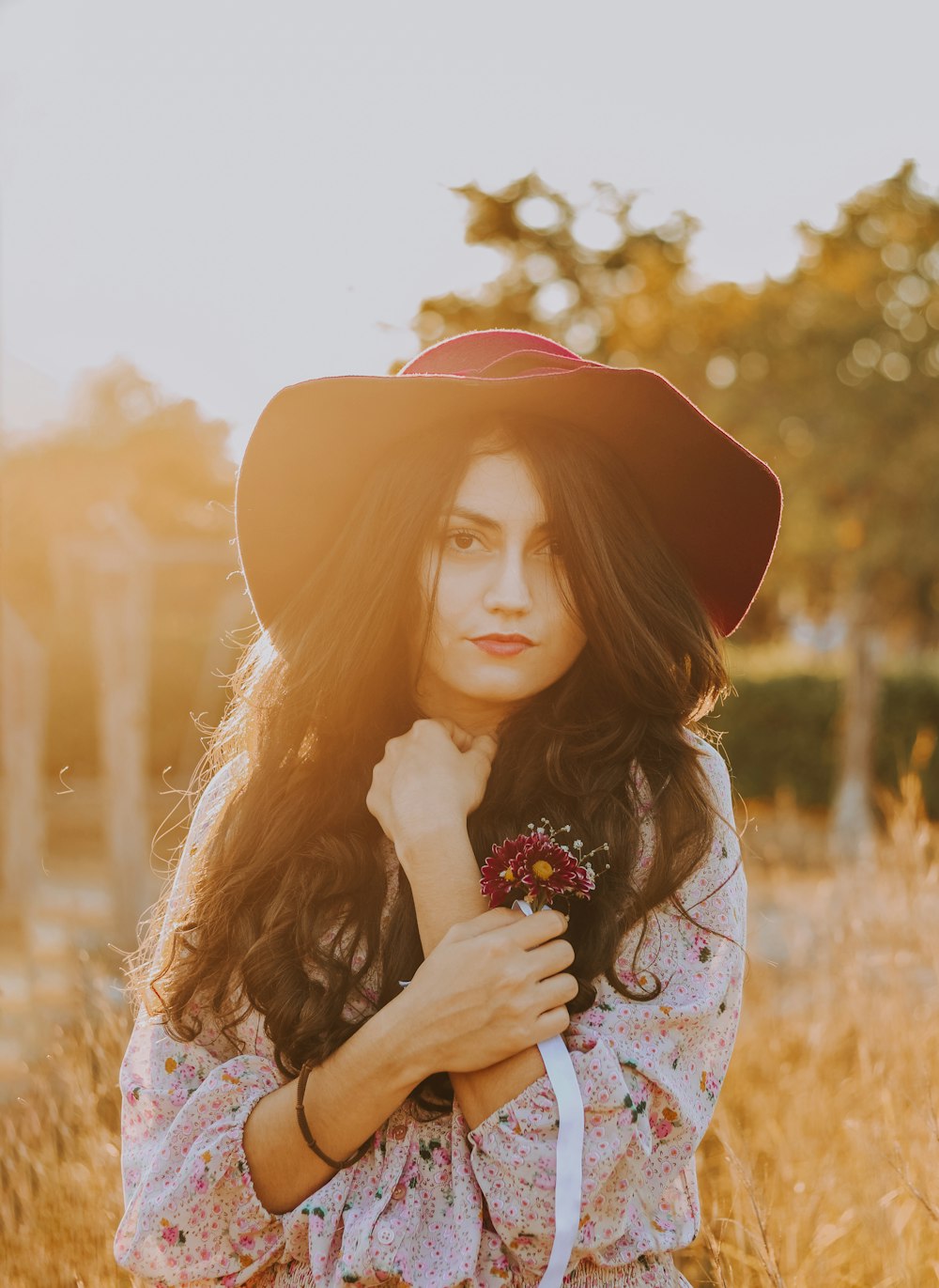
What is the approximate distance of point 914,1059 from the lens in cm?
281

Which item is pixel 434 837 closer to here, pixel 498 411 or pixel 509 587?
pixel 509 587

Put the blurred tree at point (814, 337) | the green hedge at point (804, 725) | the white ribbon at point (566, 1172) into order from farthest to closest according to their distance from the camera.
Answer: the green hedge at point (804, 725) < the blurred tree at point (814, 337) < the white ribbon at point (566, 1172)

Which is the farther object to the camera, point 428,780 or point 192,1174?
point 428,780

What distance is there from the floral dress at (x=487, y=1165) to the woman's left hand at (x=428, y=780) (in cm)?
26

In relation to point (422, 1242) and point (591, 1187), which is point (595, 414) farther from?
point (422, 1242)

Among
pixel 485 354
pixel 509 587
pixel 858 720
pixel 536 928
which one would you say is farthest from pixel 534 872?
pixel 858 720

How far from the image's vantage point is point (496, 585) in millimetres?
1657

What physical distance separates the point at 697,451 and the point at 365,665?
23.2 inches

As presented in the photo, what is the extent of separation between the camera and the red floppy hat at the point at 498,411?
1.69m

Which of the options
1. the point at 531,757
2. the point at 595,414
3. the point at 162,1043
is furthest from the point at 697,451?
the point at 162,1043

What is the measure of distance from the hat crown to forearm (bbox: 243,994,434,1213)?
89 cm

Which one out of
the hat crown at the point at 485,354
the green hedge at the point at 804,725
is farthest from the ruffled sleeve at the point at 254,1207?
the green hedge at the point at 804,725

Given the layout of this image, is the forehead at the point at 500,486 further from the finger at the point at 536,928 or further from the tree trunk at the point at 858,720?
the tree trunk at the point at 858,720

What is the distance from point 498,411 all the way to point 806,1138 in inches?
85.6
